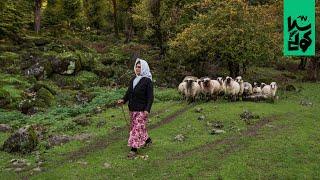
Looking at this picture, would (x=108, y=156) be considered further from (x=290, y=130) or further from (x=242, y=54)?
(x=242, y=54)

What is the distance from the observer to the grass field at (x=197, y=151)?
15000 mm

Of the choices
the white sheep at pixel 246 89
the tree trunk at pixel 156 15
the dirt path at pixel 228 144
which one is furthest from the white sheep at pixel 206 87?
the tree trunk at pixel 156 15

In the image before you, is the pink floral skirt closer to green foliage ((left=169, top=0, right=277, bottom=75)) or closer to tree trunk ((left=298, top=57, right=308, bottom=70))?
green foliage ((left=169, top=0, right=277, bottom=75))

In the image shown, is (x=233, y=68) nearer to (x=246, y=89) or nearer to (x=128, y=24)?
(x=246, y=89)

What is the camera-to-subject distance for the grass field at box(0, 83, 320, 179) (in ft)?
49.2

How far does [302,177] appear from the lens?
14.6 m

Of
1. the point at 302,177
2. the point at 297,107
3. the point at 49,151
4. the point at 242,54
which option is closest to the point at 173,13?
the point at 242,54

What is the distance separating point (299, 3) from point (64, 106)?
2144 cm

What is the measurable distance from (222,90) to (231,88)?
2.46 feet

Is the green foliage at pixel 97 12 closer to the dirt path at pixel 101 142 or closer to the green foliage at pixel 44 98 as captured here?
the green foliage at pixel 44 98

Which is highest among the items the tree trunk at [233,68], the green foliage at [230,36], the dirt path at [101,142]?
the green foliage at [230,36]

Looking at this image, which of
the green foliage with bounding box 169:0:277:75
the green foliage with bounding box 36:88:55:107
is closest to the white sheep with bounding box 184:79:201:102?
the green foliage with bounding box 36:88:55:107

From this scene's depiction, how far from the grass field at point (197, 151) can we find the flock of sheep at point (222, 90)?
3509 mm

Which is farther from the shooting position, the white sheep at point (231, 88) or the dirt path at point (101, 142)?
the white sheep at point (231, 88)
